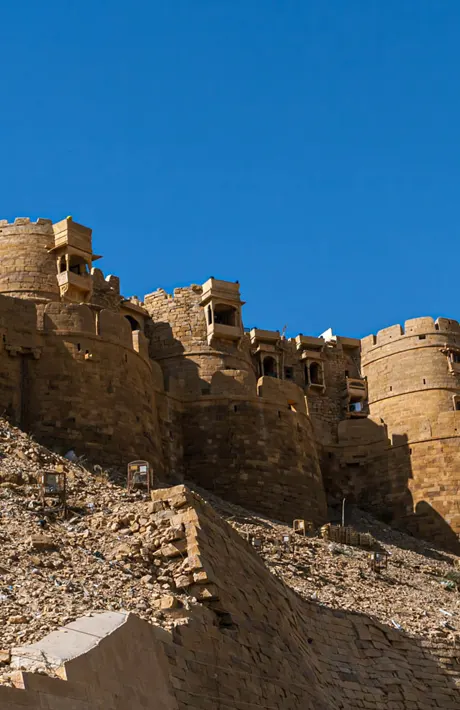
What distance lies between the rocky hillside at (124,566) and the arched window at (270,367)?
1057cm

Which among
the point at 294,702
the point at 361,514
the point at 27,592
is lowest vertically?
the point at 294,702

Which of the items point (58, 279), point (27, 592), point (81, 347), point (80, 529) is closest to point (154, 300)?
point (58, 279)

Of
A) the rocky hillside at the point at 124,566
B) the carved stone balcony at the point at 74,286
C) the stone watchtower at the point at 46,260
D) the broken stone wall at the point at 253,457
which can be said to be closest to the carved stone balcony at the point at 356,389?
the broken stone wall at the point at 253,457

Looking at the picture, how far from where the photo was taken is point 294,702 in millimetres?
19250

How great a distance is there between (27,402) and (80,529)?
10.3m

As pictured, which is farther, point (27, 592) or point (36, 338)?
point (36, 338)

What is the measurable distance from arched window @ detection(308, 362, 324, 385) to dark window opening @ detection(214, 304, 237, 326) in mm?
4577

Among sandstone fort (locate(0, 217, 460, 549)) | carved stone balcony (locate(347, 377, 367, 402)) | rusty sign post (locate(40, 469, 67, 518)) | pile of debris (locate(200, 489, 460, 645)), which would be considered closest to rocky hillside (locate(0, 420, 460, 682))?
pile of debris (locate(200, 489, 460, 645))

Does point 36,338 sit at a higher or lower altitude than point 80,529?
higher

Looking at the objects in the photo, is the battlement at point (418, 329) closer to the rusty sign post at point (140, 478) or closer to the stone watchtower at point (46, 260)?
the stone watchtower at point (46, 260)

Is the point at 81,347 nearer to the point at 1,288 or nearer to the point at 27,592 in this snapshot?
the point at 1,288

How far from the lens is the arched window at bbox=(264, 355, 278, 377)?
41625 mm

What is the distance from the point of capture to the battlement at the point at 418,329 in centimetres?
4206

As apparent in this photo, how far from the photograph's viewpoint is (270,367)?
137 feet
